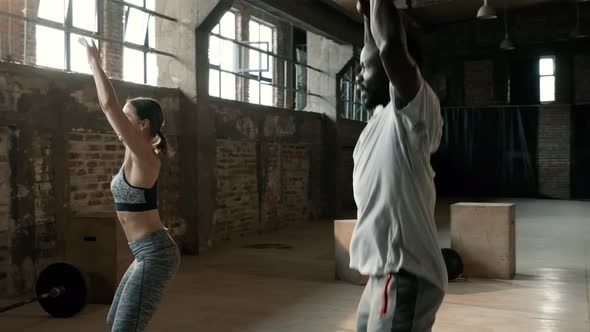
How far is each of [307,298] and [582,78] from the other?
15.3 meters

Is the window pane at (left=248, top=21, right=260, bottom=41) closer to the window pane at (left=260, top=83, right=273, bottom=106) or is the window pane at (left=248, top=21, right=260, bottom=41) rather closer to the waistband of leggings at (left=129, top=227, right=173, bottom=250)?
the window pane at (left=260, top=83, right=273, bottom=106)

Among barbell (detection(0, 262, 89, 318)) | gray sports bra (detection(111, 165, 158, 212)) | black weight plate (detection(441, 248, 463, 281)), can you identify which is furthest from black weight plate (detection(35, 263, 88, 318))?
black weight plate (detection(441, 248, 463, 281))

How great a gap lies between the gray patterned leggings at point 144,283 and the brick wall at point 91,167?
423 centimetres

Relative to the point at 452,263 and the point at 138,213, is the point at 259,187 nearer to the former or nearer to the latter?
the point at 452,263

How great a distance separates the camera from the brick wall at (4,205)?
5.86 metres

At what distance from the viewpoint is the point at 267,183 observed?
11438 millimetres

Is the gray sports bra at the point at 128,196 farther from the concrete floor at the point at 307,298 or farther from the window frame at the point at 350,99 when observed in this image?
the window frame at the point at 350,99

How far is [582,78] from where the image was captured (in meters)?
18.2

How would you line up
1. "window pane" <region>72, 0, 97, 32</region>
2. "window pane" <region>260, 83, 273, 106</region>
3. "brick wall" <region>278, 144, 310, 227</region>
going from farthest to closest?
"window pane" <region>260, 83, 273, 106</region>
"brick wall" <region>278, 144, 310, 227</region>
"window pane" <region>72, 0, 97, 32</region>

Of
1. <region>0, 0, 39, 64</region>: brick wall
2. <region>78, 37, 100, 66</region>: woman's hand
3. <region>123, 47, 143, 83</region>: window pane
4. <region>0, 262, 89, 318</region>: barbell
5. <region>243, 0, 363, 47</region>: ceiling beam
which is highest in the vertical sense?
<region>243, 0, 363, 47</region>: ceiling beam

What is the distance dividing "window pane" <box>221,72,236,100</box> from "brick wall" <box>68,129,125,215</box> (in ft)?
21.3

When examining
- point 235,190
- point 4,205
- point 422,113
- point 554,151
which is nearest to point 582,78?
point 554,151

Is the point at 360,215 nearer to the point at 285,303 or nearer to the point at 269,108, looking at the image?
the point at 285,303

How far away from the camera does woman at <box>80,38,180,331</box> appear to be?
276 centimetres
